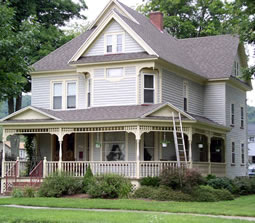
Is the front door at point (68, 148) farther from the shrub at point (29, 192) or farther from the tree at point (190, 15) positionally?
the tree at point (190, 15)

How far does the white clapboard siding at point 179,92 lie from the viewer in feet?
96.9

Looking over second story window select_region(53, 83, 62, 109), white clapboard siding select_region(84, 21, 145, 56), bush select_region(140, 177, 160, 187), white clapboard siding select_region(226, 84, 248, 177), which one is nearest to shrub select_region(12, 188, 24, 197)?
bush select_region(140, 177, 160, 187)

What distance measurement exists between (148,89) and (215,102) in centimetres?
718

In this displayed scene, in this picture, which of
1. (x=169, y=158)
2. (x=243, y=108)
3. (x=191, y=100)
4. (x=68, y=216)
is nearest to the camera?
(x=68, y=216)

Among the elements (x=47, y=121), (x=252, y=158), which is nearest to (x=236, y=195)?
(x=47, y=121)

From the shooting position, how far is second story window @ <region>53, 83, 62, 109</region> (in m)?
31.7

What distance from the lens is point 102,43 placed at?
2948 cm

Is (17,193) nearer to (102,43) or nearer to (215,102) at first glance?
(102,43)

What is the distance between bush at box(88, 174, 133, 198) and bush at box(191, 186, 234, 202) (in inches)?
128

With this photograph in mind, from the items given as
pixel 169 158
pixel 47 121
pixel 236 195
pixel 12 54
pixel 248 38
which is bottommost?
pixel 236 195

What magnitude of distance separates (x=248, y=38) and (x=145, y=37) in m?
8.67

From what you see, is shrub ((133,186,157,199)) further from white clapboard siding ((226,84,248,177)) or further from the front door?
white clapboard siding ((226,84,248,177))

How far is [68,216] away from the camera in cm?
1656

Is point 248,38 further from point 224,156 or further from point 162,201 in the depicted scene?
point 224,156
